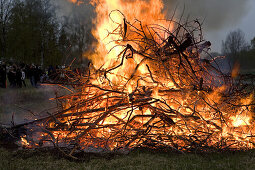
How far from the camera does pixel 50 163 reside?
10.9ft

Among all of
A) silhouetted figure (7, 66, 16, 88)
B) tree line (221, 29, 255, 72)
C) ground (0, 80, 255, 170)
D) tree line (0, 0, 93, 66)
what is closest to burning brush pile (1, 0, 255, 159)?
ground (0, 80, 255, 170)

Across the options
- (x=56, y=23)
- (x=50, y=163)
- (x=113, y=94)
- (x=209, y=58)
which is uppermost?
(x=56, y=23)

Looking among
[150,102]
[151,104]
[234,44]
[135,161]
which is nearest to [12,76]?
[151,104]

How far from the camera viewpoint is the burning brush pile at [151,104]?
399cm

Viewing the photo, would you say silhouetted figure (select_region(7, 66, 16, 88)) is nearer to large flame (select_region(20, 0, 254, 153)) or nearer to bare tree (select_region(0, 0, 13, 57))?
large flame (select_region(20, 0, 254, 153))

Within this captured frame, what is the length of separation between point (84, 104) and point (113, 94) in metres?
0.59

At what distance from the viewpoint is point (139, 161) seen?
11.0 feet

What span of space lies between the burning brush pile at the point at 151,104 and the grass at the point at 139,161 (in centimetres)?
21

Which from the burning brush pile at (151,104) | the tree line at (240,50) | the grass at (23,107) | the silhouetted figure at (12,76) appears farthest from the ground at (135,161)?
the tree line at (240,50)

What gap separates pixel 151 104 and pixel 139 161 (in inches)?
47.6

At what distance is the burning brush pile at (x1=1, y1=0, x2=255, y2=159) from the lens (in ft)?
13.1

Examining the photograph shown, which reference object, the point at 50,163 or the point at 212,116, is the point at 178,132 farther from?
the point at 50,163

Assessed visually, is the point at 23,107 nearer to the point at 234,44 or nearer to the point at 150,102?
the point at 150,102

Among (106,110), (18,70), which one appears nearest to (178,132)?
(106,110)
